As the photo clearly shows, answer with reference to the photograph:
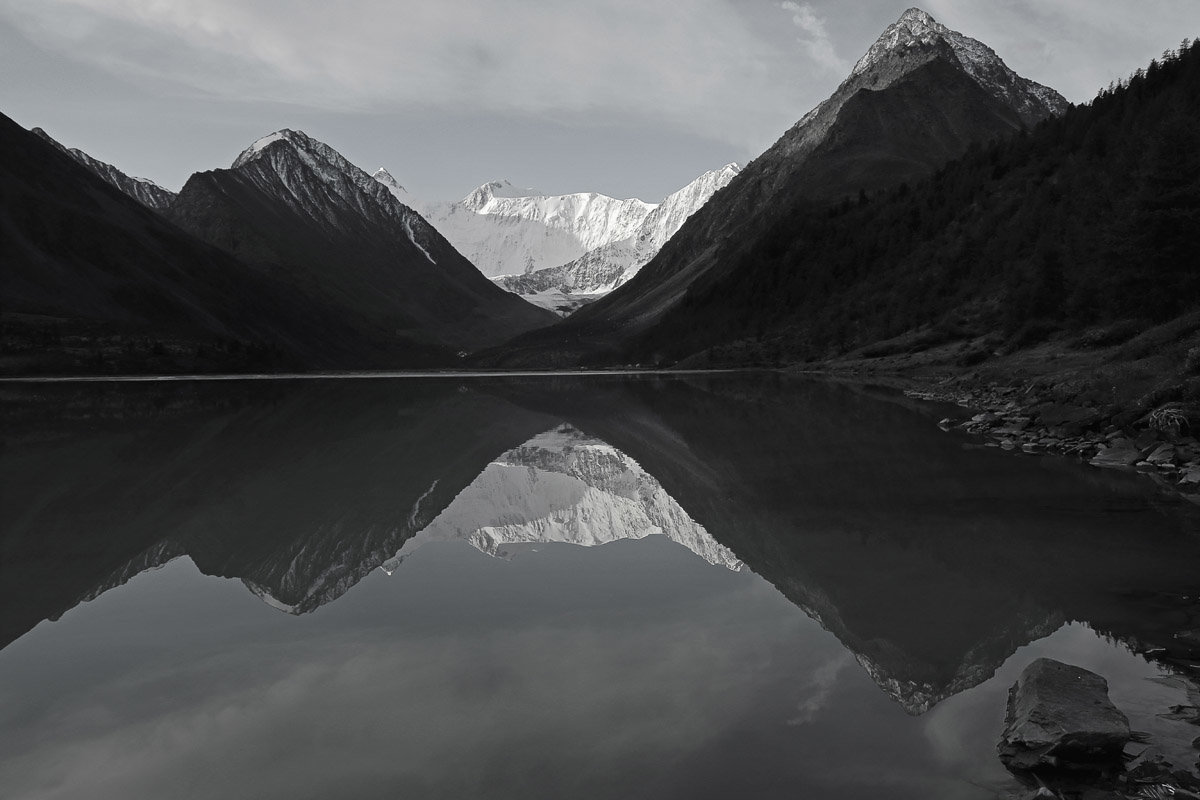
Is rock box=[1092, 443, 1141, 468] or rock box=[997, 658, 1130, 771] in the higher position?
rock box=[1092, 443, 1141, 468]

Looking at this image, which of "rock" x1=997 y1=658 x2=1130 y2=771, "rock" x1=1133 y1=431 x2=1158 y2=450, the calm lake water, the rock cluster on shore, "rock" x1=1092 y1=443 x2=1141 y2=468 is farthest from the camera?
"rock" x1=1133 y1=431 x2=1158 y2=450

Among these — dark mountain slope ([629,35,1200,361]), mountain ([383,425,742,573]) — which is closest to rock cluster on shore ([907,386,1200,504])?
mountain ([383,425,742,573])

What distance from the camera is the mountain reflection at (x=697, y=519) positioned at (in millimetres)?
12367

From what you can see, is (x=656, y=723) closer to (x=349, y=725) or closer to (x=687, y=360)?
(x=349, y=725)

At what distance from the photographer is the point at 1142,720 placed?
816 centimetres

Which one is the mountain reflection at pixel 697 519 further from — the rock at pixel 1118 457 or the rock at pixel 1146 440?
the rock at pixel 1146 440

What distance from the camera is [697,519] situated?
63.8ft

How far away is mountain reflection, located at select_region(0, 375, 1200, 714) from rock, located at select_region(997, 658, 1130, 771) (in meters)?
1.29

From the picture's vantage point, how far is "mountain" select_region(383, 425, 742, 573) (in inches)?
704

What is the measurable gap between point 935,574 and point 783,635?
4.31m

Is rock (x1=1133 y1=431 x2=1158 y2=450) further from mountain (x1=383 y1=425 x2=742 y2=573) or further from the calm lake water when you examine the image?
mountain (x1=383 y1=425 x2=742 y2=573)

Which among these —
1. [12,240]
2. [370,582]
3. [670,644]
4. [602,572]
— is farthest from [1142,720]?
[12,240]

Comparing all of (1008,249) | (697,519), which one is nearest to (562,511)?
(697,519)

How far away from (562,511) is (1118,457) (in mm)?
16769
